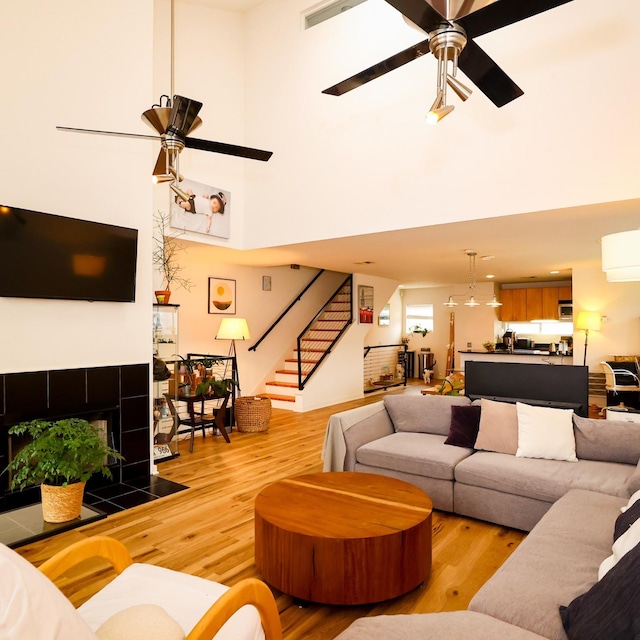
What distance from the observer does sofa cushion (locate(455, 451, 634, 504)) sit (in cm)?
295

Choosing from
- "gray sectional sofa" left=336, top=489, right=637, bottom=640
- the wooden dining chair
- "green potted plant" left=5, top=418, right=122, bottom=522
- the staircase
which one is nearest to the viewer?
"gray sectional sofa" left=336, top=489, right=637, bottom=640

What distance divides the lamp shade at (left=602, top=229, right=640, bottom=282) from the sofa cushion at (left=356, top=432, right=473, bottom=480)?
66.1 inches

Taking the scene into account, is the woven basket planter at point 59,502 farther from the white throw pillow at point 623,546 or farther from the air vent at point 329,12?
the air vent at point 329,12

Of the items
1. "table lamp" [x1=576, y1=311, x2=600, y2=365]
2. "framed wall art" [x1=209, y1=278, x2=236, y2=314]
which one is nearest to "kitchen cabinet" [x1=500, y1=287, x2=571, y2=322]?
"table lamp" [x1=576, y1=311, x2=600, y2=365]

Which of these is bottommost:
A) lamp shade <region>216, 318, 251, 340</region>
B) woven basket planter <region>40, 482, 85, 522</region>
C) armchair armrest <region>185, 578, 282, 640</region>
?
woven basket planter <region>40, 482, 85, 522</region>

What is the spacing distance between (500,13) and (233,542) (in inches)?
130

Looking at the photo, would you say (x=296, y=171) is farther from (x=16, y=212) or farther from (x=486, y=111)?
(x=16, y=212)

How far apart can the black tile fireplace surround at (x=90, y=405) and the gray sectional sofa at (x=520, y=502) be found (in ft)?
5.92

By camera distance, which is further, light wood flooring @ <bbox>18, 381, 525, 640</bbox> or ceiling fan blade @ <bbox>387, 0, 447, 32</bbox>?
light wood flooring @ <bbox>18, 381, 525, 640</bbox>

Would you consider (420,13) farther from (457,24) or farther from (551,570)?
(551,570)

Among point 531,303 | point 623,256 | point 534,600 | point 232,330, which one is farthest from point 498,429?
point 531,303

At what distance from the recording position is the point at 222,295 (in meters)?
7.47

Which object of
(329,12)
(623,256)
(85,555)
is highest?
(329,12)

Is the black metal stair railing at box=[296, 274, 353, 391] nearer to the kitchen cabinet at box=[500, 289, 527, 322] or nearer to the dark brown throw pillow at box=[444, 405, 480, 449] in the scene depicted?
the dark brown throw pillow at box=[444, 405, 480, 449]
